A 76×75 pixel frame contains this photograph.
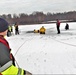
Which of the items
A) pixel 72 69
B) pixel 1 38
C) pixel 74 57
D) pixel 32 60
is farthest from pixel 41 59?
pixel 1 38

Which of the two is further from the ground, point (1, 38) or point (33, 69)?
→ point (1, 38)

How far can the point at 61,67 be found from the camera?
8.54 m

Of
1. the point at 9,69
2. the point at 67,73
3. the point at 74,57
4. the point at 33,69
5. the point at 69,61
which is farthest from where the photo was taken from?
the point at 74,57

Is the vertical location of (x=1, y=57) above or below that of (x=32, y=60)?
above

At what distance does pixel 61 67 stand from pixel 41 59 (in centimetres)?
183

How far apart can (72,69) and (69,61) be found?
1266mm

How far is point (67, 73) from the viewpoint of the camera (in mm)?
7715

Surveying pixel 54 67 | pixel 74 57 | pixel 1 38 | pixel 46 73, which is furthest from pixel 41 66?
pixel 1 38

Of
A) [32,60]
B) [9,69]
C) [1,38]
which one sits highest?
[1,38]

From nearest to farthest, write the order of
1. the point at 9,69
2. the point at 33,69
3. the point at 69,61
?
the point at 9,69
the point at 33,69
the point at 69,61

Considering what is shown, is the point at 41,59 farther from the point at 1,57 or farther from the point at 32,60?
the point at 1,57

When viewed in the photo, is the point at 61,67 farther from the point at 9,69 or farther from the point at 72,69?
the point at 9,69

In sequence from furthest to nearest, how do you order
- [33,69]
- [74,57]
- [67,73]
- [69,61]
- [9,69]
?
[74,57] < [69,61] < [33,69] < [67,73] < [9,69]

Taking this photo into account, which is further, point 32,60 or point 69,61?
Answer: point 32,60
